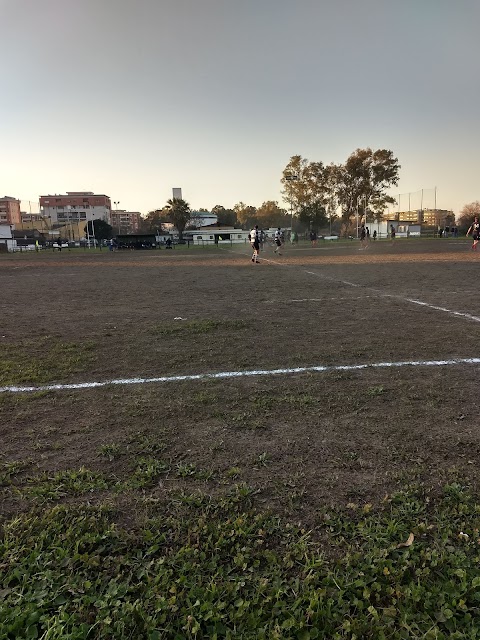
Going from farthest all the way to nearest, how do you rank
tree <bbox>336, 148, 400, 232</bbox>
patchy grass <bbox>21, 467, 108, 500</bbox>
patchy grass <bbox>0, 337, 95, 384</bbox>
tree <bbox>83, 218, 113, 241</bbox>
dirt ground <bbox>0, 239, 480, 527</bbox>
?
tree <bbox>83, 218, 113, 241</bbox>
tree <bbox>336, 148, 400, 232</bbox>
patchy grass <bbox>0, 337, 95, 384</bbox>
dirt ground <bbox>0, 239, 480, 527</bbox>
patchy grass <bbox>21, 467, 108, 500</bbox>

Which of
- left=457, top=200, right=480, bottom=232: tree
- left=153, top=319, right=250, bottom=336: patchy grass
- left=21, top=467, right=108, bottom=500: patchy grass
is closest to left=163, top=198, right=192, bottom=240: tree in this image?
left=457, top=200, right=480, bottom=232: tree

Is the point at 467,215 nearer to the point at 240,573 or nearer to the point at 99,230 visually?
the point at 99,230

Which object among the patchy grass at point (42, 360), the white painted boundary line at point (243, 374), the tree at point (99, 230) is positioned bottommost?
the white painted boundary line at point (243, 374)

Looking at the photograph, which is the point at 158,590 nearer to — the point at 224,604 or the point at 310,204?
the point at 224,604

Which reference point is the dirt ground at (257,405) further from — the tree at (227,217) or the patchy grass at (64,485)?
the tree at (227,217)

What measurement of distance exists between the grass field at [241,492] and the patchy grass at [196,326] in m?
0.93

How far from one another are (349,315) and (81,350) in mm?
4425

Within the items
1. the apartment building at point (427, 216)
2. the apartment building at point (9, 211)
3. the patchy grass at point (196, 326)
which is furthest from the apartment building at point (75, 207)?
the patchy grass at point (196, 326)

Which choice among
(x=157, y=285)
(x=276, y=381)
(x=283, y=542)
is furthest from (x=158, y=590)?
(x=157, y=285)

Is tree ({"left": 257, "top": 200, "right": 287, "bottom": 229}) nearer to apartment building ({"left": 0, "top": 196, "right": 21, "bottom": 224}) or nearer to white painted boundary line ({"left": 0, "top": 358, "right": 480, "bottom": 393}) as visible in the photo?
apartment building ({"left": 0, "top": 196, "right": 21, "bottom": 224})

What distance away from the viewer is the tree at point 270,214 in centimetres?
11488

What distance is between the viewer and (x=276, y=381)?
162 inches

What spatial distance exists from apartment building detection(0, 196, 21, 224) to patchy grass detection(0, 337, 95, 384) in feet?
388

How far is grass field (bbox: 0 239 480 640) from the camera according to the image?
1659mm
